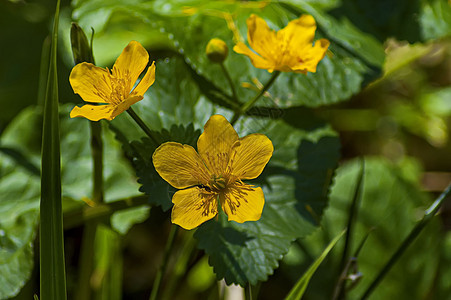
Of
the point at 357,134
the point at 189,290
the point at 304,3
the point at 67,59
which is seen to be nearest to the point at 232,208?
the point at 189,290

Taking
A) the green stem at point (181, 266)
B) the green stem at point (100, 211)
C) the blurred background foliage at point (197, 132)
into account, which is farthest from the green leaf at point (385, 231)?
the green stem at point (100, 211)

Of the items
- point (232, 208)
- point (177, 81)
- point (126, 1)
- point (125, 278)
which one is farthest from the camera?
point (125, 278)

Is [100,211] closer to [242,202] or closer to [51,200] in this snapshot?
[51,200]

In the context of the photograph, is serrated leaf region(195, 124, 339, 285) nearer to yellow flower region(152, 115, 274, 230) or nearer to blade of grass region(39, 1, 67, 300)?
yellow flower region(152, 115, 274, 230)

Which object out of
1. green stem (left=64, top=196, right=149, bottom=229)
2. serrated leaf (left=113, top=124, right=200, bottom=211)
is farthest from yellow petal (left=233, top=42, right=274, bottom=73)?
green stem (left=64, top=196, right=149, bottom=229)

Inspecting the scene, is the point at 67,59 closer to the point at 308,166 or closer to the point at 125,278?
the point at 125,278

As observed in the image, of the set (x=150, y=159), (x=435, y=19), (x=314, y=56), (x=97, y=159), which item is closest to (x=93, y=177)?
(x=97, y=159)
